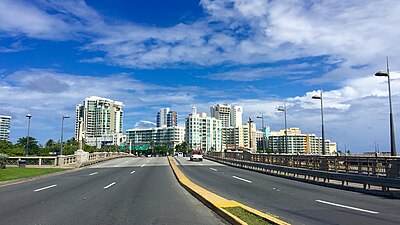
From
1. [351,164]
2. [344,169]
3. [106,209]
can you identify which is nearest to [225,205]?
[106,209]

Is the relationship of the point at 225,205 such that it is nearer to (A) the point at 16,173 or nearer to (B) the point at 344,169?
(B) the point at 344,169

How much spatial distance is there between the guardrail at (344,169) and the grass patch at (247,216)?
8.44 meters

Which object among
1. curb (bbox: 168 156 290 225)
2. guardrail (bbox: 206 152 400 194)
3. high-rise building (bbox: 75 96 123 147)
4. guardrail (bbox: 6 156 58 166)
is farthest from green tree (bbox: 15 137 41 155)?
curb (bbox: 168 156 290 225)

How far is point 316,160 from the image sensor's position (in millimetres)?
24875

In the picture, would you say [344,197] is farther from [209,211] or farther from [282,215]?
[209,211]

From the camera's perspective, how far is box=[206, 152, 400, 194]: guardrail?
55.7 ft

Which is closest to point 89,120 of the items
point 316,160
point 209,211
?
point 316,160

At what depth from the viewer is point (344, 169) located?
75.1ft

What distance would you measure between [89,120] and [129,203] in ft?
465

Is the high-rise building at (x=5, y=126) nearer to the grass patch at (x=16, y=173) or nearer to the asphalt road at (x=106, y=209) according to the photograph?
the grass patch at (x=16, y=173)

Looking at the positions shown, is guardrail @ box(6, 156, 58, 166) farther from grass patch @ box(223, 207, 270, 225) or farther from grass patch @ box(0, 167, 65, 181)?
grass patch @ box(223, 207, 270, 225)

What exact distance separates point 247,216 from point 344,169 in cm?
1571

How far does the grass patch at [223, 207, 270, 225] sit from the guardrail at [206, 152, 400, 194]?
8.44m

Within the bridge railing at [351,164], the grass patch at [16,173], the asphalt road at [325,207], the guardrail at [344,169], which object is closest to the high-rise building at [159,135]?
the grass patch at [16,173]
